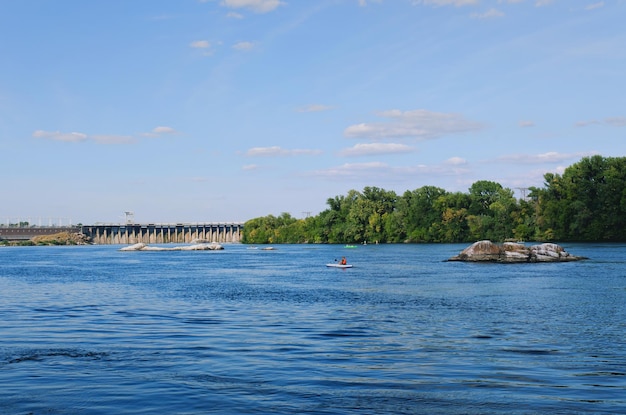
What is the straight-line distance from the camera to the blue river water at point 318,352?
19.5 metres

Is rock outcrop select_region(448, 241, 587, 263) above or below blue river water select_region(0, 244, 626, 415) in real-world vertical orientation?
above

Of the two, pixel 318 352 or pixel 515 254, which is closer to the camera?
pixel 318 352

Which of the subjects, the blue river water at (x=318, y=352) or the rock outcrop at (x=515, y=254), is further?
the rock outcrop at (x=515, y=254)

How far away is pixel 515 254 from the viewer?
9875 cm

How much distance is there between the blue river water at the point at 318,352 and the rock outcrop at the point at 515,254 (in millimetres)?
42059

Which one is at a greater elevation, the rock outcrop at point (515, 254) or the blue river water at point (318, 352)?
the rock outcrop at point (515, 254)

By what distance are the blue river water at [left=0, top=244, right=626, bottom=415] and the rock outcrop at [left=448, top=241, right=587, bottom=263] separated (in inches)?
1656

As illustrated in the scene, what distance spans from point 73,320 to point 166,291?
853 inches

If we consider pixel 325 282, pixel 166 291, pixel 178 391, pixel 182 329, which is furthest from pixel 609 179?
pixel 178 391

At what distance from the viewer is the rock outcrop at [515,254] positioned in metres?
98.1

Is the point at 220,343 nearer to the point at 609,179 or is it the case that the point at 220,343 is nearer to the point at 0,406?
the point at 0,406

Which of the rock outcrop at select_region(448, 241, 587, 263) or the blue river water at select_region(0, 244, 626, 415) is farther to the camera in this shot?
the rock outcrop at select_region(448, 241, 587, 263)

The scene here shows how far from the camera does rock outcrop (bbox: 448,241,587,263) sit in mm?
98125

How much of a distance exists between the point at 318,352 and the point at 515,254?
77.5m
